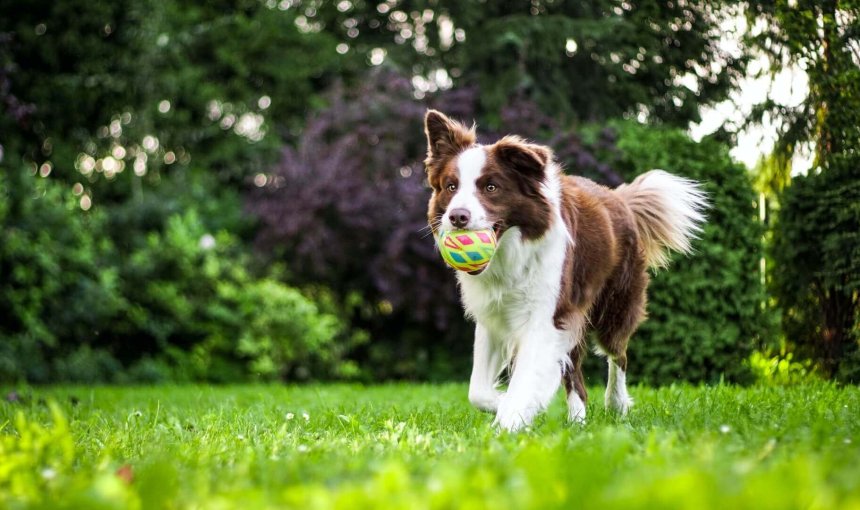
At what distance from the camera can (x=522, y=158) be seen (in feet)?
14.9

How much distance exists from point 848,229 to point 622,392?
7.27ft

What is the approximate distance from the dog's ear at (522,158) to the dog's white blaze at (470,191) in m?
0.10

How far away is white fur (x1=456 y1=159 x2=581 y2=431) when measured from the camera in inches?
174

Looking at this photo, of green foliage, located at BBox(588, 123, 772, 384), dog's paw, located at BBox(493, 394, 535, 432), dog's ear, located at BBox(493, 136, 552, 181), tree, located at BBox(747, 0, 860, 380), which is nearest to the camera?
dog's paw, located at BBox(493, 394, 535, 432)

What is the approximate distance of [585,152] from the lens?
950 centimetres

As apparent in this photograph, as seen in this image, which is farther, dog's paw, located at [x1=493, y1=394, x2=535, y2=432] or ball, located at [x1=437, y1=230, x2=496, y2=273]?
ball, located at [x1=437, y1=230, x2=496, y2=273]

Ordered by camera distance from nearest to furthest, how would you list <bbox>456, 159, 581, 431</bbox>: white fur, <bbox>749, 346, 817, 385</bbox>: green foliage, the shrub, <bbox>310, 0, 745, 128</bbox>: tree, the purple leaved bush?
1. <bbox>456, 159, 581, 431</bbox>: white fur
2. <bbox>749, 346, 817, 385</bbox>: green foliage
3. <bbox>310, 0, 745, 128</bbox>: tree
4. the purple leaved bush
5. the shrub

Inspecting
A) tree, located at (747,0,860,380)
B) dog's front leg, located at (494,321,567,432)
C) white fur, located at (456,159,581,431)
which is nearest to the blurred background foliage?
tree, located at (747,0,860,380)

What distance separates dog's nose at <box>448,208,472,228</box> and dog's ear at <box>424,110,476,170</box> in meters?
0.55

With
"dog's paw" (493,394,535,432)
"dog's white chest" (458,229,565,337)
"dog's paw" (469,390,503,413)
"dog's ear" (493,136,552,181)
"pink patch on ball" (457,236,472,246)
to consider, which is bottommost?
"dog's paw" (469,390,503,413)

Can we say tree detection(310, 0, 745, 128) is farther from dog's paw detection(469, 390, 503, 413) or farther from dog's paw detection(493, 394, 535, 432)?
dog's paw detection(493, 394, 535, 432)

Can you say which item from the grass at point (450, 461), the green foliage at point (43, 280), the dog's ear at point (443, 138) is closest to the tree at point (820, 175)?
the grass at point (450, 461)

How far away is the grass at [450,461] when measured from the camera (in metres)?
2.05

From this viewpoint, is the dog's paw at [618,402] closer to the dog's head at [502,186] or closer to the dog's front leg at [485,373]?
the dog's front leg at [485,373]
